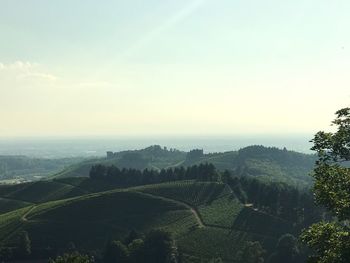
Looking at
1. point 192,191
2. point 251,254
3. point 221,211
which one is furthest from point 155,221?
point 251,254

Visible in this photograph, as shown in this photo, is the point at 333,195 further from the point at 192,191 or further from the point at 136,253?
the point at 192,191

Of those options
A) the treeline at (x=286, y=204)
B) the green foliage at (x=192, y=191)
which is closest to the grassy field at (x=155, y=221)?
the green foliage at (x=192, y=191)

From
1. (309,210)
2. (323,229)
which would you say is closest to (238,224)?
(309,210)

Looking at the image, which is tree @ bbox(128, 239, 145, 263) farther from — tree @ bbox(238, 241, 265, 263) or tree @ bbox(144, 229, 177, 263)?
tree @ bbox(238, 241, 265, 263)

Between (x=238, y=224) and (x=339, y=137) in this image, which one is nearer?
(x=339, y=137)

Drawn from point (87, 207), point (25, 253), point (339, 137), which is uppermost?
point (339, 137)

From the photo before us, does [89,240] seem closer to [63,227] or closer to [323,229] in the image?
[63,227]

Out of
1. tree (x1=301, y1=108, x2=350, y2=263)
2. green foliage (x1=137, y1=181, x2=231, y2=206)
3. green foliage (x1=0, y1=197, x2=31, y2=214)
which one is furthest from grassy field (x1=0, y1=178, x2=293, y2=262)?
tree (x1=301, y1=108, x2=350, y2=263)

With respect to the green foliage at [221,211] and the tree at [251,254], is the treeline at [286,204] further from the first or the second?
the tree at [251,254]

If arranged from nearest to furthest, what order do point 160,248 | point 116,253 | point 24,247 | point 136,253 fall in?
point 116,253, point 160,248, point 136,253, point 24,247
